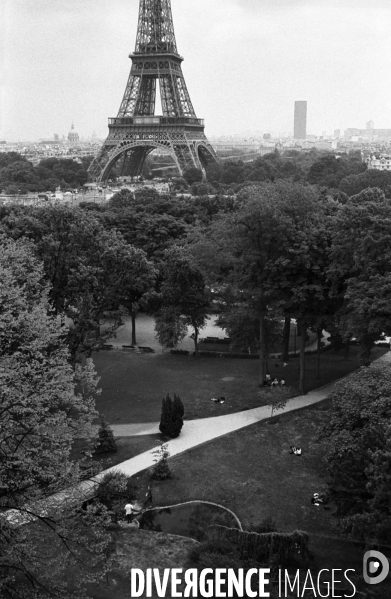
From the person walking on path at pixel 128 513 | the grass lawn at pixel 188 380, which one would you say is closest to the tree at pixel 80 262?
the grass lawn at pixel 188 380

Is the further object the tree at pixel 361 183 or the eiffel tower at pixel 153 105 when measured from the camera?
the eiffel tower at pixel 153 105

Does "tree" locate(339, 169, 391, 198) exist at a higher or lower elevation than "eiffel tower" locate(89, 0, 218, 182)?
lower

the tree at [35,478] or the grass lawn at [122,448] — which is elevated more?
the tree at [35,478]

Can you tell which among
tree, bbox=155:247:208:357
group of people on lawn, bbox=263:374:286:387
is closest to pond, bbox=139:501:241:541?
group of people on lawn, bbox=263:374:286:387

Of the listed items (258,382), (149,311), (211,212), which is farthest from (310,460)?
(211,212)

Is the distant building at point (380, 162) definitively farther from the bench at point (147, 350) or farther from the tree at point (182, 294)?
the bench at point (147, 350)

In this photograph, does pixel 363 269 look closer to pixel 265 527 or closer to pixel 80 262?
pixel 80 262

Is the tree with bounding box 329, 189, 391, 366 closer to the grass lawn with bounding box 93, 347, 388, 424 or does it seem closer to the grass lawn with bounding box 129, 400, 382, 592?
the grass lawn with bounding box 129, 400, 382, 592
